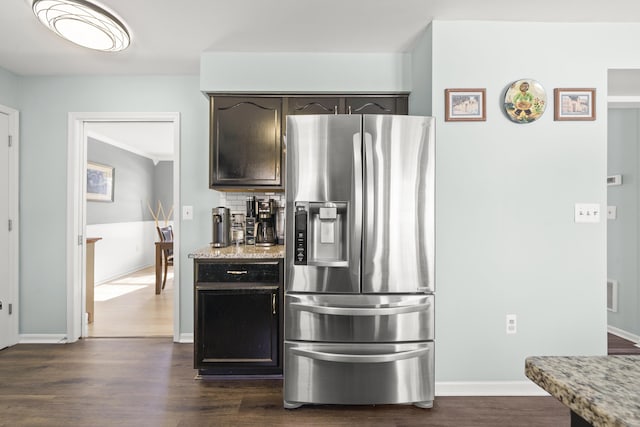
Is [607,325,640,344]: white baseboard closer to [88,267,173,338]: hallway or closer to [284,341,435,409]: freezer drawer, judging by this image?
[284,341,435,409]: freezer drawer

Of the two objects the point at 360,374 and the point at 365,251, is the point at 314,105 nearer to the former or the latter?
the point at 365,251

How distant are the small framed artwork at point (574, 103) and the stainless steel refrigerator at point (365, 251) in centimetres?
92

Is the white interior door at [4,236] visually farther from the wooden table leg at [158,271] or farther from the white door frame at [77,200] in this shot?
the wooden table leg at [158,271]

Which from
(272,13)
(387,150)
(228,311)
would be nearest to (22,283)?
(228,311)

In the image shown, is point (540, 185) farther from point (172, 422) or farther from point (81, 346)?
point (81, 346)

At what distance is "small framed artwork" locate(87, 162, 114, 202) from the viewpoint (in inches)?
230

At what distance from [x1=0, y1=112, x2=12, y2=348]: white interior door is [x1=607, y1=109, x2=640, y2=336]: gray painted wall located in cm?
554

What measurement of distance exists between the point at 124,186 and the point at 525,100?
6.87 m

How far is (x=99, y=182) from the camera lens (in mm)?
6145

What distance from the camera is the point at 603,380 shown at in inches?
26.6

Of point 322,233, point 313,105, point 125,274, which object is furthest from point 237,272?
point 125,274

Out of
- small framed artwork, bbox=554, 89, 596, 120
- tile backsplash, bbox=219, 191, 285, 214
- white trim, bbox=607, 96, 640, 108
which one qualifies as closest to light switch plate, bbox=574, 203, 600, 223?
small framed artwork, bbox=554, 89, 596, 120

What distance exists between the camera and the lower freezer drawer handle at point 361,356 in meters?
2.20

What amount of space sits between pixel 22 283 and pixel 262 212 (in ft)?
7.67
